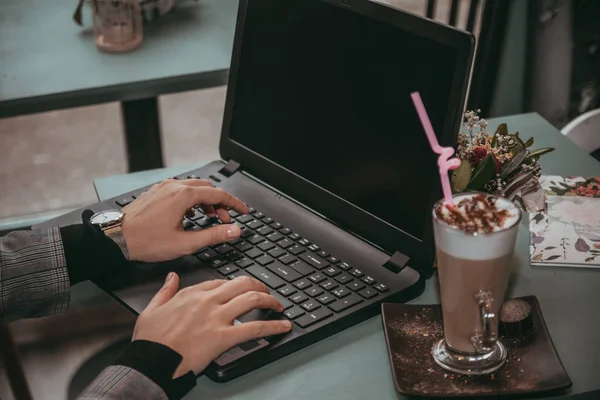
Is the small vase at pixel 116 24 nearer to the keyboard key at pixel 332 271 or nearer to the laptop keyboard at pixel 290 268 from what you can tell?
the laptop keyboard at pixel 290 268

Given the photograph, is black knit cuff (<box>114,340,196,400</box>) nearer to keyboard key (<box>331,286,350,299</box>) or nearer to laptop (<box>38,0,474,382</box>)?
laptop (<box>38,0,474,382</box>)

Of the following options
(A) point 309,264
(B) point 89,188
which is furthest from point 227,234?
(B) point 89,188

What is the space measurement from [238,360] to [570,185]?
664 mm

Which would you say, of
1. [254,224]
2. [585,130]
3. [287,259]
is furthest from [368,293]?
[585,130]

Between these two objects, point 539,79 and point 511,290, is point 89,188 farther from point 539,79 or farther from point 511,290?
point 511,290

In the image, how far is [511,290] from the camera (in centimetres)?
107

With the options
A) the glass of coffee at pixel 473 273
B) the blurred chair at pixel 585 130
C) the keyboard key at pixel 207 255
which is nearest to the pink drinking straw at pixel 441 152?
the glass of coffee at pixel 473 273

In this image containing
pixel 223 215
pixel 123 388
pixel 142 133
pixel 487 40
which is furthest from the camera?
pixel 487 40

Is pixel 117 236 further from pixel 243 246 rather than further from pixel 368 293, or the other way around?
pixel 368 293

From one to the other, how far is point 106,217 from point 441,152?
481mm

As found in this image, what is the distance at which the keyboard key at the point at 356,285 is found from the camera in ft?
3.34

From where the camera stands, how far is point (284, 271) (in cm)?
105

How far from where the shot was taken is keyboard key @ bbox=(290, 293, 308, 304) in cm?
99

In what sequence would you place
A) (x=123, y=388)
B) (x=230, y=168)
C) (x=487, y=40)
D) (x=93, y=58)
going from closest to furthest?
(x=123, y=388) → (x=230, y=168) → (x=93, y=58) → (x=487, y=40)
